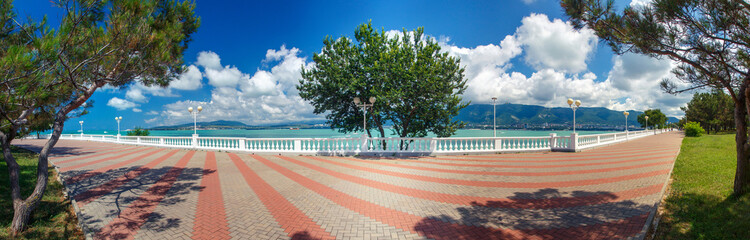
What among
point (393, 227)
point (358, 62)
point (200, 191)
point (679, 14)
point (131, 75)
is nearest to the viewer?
point (393, 227)

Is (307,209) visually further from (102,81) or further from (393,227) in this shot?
(102,81)

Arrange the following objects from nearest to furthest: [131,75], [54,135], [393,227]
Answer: [393,227], [54,135], [131,75]

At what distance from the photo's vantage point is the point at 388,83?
1312cm

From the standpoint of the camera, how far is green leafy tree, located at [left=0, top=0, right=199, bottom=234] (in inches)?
126

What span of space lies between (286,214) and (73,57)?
440cm

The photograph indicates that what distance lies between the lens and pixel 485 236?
3.42m

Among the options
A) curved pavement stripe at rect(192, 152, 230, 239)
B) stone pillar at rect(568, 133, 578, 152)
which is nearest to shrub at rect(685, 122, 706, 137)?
stone pillar at rect(568, 133, 578, 152)

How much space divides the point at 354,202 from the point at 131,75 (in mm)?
5402

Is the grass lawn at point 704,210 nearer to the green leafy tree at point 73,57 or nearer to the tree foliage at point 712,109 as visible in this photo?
the green leafy tree at point 73,57

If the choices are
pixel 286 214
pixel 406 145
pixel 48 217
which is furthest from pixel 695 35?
pixel 48 217

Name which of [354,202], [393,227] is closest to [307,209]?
[354,202]

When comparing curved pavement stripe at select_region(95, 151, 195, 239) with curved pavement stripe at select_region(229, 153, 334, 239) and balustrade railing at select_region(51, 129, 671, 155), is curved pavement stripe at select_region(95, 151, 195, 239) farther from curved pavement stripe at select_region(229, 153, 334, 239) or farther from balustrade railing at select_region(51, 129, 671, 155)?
balustrade railing at select_region(51, 129, 671, 155)

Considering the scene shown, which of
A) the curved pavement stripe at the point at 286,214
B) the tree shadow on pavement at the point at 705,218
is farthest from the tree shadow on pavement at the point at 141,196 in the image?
the tree shadow on pavement at the point at 705,218

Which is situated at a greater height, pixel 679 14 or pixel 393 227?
pixel 679 14
